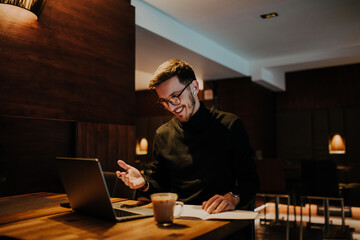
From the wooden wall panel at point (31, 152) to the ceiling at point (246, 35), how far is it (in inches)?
70.7

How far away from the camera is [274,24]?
14.9ft

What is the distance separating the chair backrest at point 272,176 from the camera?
171 inches

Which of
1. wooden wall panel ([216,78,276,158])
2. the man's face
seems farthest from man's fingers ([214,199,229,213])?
wooden wall panel ([216,78,276,158])

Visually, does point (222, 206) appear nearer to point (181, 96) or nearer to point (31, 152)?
point (181, 96)

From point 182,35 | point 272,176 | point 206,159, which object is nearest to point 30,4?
point 206,159

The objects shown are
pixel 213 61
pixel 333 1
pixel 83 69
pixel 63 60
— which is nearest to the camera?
pixel 63 60

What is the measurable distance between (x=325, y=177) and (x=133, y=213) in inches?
137

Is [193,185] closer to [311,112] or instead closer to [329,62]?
[329,62]

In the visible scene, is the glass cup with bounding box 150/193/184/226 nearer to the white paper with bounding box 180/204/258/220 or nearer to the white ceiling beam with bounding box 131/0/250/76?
the white paper with bounding box 180/204/258/220

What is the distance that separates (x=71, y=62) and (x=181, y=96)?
53.5 inches

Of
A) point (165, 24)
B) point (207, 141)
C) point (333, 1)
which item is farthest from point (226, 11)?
point (207, 141)

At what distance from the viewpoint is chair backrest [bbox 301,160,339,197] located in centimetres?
398

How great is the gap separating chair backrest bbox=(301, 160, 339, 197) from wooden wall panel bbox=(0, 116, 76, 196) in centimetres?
294

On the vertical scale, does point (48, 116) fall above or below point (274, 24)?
below
